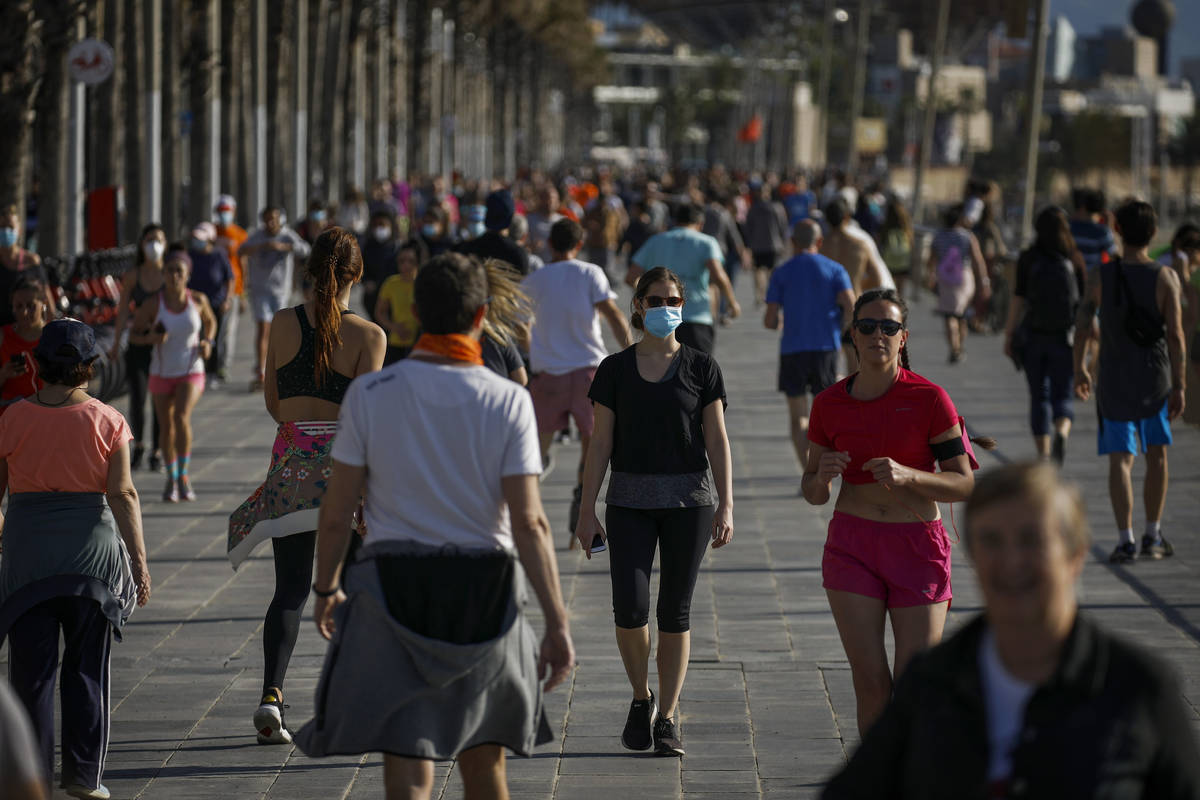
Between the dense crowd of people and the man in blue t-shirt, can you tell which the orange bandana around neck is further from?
the man in blue t-shirt

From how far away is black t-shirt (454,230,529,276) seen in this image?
A: 11492 millimetres

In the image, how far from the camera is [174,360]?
11969mm

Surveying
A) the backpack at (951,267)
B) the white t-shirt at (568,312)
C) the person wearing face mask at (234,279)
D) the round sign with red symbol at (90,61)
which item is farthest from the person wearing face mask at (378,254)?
the backpack at (951,267)

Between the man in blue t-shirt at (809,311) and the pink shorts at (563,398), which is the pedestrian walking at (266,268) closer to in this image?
the man in blue t-shirt at (809,311)

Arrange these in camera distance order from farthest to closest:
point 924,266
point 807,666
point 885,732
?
point 924,266
point 807,666
point 885,732

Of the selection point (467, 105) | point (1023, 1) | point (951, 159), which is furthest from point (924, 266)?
point (951, 159)

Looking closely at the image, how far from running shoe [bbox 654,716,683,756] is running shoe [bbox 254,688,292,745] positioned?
4.13ft

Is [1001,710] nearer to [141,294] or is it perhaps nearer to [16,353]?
[16,353]

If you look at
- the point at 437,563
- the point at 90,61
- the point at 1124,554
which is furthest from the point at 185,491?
the point at 90,61

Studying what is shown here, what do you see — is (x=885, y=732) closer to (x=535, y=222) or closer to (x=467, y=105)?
(x=535, y=222)

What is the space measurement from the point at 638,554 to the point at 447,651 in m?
2.12

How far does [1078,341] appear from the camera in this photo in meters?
10.5

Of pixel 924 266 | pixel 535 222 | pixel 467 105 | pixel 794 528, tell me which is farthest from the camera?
pixel 467 105

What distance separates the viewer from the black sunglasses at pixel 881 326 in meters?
5.80
